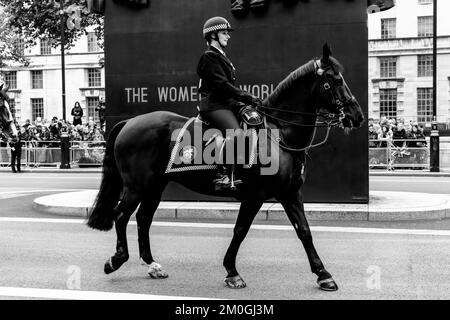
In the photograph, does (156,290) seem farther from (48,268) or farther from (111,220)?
(48,268)

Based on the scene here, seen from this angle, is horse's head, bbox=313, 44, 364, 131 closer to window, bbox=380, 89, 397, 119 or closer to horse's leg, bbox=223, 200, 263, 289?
horse's leg, bbox=223, 200, 263, 289

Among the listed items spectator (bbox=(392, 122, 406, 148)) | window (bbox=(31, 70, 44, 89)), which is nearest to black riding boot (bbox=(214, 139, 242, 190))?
spectator (bbox=(392, 122, 406, 148))

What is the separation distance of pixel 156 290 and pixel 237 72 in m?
6.89

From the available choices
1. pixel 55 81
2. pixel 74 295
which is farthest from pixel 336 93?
pixel 55 81

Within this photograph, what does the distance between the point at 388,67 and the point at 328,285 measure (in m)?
50.7

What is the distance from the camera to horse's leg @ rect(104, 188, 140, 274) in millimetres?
6469

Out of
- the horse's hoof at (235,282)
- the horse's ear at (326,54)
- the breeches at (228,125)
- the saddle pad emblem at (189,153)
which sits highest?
the horse's ear at (326,54)

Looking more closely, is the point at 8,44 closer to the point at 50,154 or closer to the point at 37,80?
the point at 50,154

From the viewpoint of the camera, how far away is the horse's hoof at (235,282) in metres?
6.05

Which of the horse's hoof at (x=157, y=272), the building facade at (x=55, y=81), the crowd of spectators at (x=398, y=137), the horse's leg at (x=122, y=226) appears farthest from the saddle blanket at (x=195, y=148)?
the building facade at (x=55, y=81)

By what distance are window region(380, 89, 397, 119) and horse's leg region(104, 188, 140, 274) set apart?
4901 centimetres

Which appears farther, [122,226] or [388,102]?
[388,102]

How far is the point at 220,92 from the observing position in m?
6.38

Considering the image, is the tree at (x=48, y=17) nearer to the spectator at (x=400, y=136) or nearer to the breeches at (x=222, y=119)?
the spectator at (x=400, y=136)
